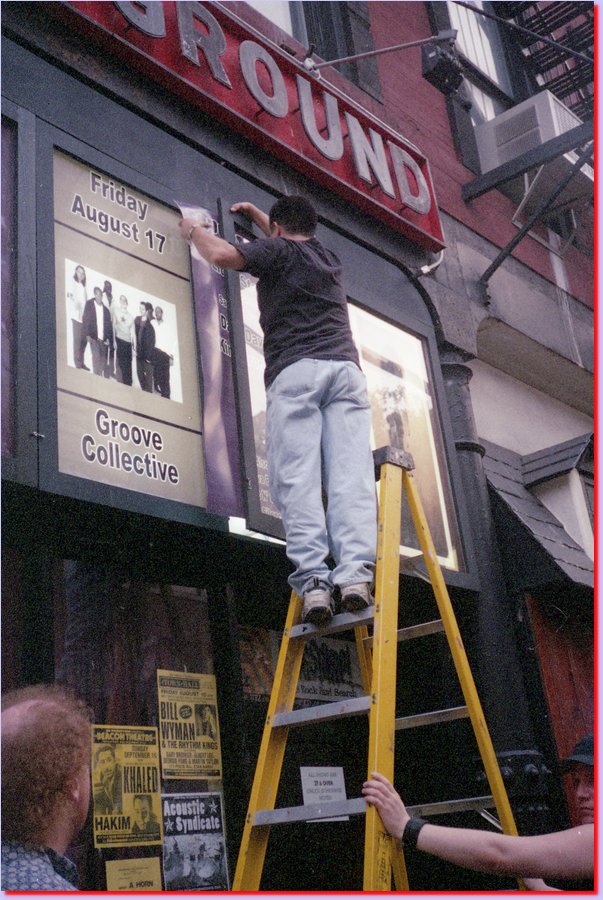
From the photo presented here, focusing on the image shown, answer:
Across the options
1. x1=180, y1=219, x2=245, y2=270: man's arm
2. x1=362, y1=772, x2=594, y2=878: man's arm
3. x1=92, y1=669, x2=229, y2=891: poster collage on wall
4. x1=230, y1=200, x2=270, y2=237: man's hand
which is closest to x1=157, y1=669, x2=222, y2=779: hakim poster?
x1=92, y1=669, x2=229, y2=891: poster collage on wall

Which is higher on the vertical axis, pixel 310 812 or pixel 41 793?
pixel 41 793

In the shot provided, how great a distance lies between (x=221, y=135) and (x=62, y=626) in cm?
→ 299

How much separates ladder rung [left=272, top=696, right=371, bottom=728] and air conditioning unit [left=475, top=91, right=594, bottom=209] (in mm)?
7112

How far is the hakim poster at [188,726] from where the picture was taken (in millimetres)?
4503

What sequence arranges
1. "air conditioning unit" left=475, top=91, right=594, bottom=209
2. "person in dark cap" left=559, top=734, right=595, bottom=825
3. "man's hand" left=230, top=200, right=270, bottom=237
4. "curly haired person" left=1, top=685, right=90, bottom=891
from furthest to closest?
"air conditioning unit" left=475, top=91, right=594, bottom=209, "man's hand" left=230, top=200, right=270, bottom=237, "person in dark cap" left=559, top=734, right=595, bottom=825, "curly haired person" left=1, top=685, right=90, bottom=891

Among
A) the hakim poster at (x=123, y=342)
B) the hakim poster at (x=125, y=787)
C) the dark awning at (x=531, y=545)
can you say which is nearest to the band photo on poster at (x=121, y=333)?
the hakim poster at (x=123, y=342)

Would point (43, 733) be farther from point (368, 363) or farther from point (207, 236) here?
point (368, 363)

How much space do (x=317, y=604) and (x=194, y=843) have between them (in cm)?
160

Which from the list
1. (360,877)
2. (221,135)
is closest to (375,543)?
(360,877)

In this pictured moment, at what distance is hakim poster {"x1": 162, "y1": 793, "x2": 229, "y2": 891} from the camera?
4312 millimetres

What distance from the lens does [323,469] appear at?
4.25m

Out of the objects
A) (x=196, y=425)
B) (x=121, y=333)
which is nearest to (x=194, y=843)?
(x=196, y=425)

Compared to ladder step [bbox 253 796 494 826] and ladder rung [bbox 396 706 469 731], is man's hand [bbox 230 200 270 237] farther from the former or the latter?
ladder step [bbox 253 796 494 826]

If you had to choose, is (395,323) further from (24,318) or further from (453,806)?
(453,806)
